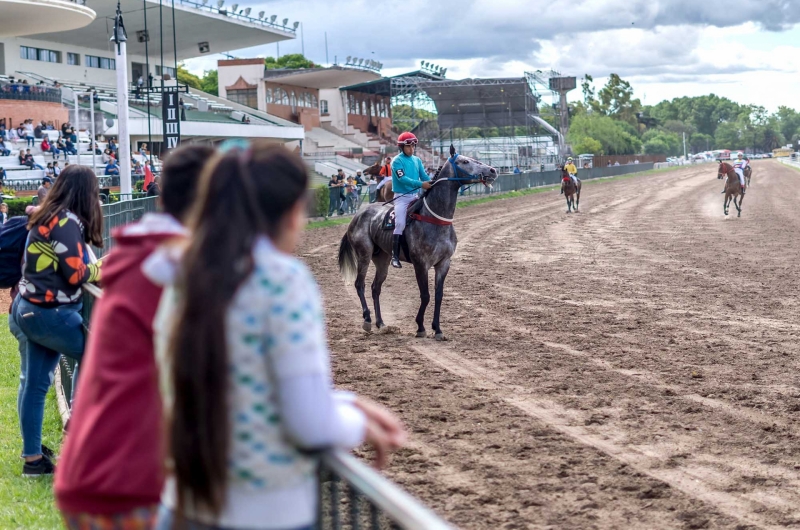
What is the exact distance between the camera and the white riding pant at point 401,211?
11.1 m

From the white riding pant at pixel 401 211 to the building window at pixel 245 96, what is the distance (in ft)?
184

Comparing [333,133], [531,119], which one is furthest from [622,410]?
[333,133]

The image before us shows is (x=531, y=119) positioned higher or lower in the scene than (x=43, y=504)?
higher

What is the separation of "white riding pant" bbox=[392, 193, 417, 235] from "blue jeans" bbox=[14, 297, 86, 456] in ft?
18.9

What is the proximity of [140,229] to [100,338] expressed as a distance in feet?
1.05

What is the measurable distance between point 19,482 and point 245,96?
61880 mm

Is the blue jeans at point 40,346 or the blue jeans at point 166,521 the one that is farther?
the blue jeans at point 40,346

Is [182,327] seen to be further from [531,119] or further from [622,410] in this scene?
[531,119]

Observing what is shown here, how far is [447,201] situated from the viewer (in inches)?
428

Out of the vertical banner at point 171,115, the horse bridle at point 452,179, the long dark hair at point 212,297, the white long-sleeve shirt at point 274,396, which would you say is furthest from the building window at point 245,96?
the white long-sleeve shirt at point 274,396

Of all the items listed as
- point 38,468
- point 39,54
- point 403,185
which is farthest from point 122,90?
point 39,54

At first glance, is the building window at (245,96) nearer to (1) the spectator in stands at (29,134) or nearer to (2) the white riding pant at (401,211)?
(1) the spectator in stands at (29,134)

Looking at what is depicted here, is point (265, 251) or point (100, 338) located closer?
point (265, 251)

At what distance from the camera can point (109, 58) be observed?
56.4 m
